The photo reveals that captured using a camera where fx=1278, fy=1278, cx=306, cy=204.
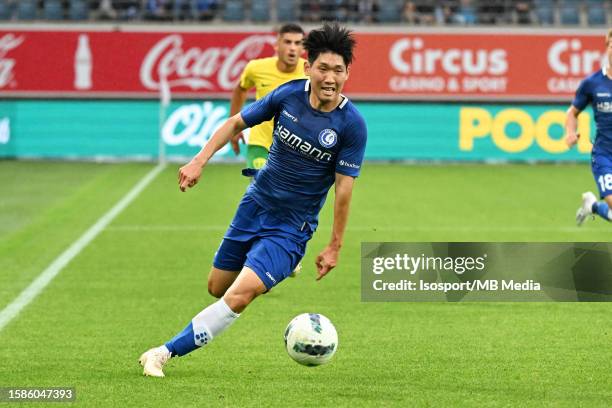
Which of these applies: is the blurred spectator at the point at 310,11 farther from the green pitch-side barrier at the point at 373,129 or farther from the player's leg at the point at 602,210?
the player's leg at the point at 602,210

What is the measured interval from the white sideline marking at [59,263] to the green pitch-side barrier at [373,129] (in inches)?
256

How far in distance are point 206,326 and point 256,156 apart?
4309mm

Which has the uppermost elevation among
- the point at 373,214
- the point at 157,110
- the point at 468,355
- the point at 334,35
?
the point at 334,35

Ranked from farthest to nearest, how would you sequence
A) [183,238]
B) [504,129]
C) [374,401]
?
[504,129], [183,238], [374,401]

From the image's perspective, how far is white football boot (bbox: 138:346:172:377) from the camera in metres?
7.38

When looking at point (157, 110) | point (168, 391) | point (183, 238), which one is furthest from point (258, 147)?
point (157, 110)

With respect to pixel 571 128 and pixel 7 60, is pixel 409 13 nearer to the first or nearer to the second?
pixel 7 60

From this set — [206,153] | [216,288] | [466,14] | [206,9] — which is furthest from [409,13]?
[206,153]

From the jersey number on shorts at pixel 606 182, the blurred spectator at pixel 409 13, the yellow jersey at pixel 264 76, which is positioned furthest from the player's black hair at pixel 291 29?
the blurred spectator at pixel 409 13

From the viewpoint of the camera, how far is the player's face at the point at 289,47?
451 inches

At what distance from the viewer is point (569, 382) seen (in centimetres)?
739

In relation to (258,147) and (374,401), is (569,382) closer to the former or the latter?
(374,401)

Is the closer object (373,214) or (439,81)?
(373,214)

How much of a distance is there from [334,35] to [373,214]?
10.9 meters
